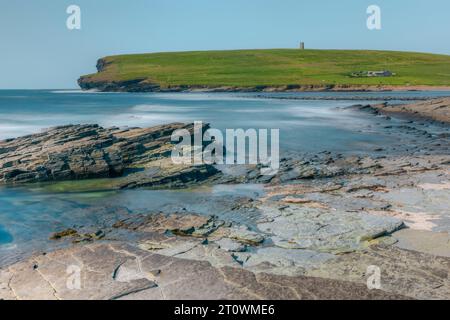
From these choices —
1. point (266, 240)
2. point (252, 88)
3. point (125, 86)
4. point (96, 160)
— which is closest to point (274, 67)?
point (252, 88)

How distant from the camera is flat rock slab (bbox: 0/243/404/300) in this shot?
8.71m

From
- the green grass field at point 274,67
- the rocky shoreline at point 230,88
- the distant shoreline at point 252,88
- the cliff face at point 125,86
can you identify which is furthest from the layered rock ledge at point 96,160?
the cliff face at point 125,86

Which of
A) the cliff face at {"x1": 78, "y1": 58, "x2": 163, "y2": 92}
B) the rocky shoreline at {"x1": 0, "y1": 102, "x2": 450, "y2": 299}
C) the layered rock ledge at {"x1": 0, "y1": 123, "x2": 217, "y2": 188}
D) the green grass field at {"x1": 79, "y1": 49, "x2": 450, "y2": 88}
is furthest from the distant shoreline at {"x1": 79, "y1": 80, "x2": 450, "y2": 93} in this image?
the rocky shoreline at {"x1": 0, "y1": 102, "x2": 450, "y2": 299}

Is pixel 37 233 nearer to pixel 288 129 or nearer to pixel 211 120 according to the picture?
pixel 288 129

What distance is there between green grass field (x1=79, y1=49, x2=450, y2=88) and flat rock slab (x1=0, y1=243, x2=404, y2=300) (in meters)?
112

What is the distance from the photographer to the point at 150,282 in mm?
9289

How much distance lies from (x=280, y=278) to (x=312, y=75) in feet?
424

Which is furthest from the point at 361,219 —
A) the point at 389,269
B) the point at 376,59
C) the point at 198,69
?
the point at 376,59

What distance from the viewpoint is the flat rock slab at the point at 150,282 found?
8.71 metres

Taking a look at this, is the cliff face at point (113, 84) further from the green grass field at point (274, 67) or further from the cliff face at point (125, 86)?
the green grass field at point (274, 67)

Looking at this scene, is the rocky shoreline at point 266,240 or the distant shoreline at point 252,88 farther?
the distant shoreline at point 252,88

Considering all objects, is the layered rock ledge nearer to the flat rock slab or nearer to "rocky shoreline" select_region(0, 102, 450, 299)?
"rocky shoreline" select_region(0, 102, 450, 299)

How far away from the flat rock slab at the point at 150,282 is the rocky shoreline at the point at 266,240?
2 centimetres

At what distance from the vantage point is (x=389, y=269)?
31.9 ft
